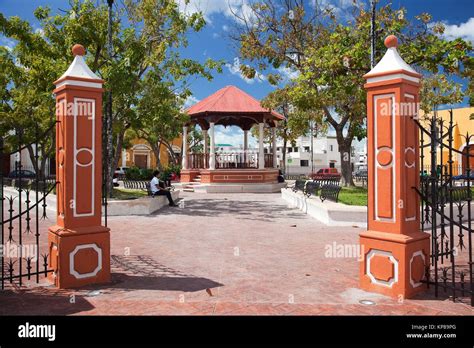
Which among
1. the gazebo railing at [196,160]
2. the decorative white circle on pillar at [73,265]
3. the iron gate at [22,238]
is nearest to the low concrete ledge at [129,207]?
the iron gate at [22,238]

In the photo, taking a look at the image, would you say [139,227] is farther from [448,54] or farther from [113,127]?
[448,54]

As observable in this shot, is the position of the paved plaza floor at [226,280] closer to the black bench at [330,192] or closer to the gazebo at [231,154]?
the black bench at [330,192]

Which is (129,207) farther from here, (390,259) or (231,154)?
(231,154)

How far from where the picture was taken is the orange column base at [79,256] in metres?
5.40

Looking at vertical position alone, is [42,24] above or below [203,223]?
above

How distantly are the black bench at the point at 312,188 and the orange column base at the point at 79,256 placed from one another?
392 inches

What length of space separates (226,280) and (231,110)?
1910cm

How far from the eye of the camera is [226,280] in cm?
586

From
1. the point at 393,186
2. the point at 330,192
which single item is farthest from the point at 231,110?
the point at 393,186

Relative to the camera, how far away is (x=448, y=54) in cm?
1175

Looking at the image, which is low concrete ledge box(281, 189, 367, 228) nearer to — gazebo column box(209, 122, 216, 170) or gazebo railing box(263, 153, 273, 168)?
gazebo column box(209, 122, 216, 170)

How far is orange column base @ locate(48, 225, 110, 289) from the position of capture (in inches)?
213

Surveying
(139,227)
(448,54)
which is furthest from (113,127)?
(448,54)
